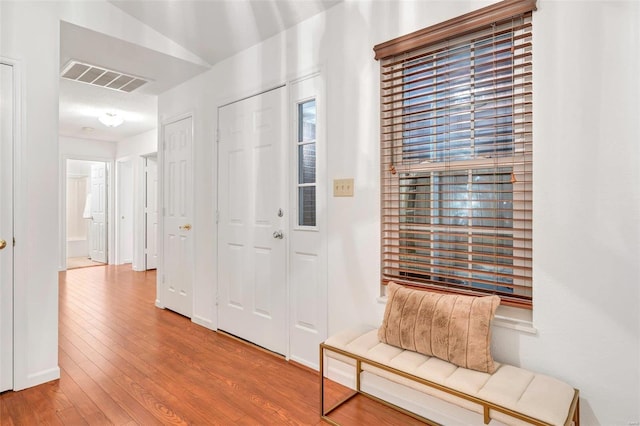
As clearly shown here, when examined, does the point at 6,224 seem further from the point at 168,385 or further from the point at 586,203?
the point at 586,203

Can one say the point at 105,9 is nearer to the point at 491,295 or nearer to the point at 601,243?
the point at 491,295

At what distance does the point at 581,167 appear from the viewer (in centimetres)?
157

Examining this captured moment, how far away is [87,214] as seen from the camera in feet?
26.5

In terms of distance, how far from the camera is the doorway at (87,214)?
24.6 feet

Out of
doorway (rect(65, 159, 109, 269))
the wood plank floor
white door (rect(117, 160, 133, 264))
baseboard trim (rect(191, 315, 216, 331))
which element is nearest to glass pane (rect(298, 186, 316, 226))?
the wood plank floor

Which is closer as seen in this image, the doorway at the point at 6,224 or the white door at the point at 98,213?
the doorway at the point at 6,224

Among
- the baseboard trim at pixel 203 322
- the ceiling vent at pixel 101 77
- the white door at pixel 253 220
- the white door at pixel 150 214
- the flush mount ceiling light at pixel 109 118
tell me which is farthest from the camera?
the white door at pixel 150 214

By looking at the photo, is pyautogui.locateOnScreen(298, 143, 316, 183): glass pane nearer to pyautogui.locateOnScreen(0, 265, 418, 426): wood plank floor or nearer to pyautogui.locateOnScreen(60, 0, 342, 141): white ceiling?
pyautogui.locateOnScreen(60, 0, 342, 141): white ceiling

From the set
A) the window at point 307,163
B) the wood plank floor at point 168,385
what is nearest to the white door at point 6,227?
the wood plank floor at point 168,385

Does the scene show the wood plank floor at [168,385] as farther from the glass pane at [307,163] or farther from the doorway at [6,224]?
the glass pane at [307,163]

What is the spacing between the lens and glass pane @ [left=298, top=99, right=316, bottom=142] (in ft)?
8.66

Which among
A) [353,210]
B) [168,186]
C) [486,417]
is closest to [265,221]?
[353,210]

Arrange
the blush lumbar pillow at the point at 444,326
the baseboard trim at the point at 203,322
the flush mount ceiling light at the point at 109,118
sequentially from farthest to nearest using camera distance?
the flush mount ceiling light at the point at 109,118 → the baseboard trim at the point at 203,322 → the blush lumbar pillow at the point at 444,326

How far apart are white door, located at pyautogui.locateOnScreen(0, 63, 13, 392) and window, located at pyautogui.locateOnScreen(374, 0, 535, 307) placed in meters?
2.33
